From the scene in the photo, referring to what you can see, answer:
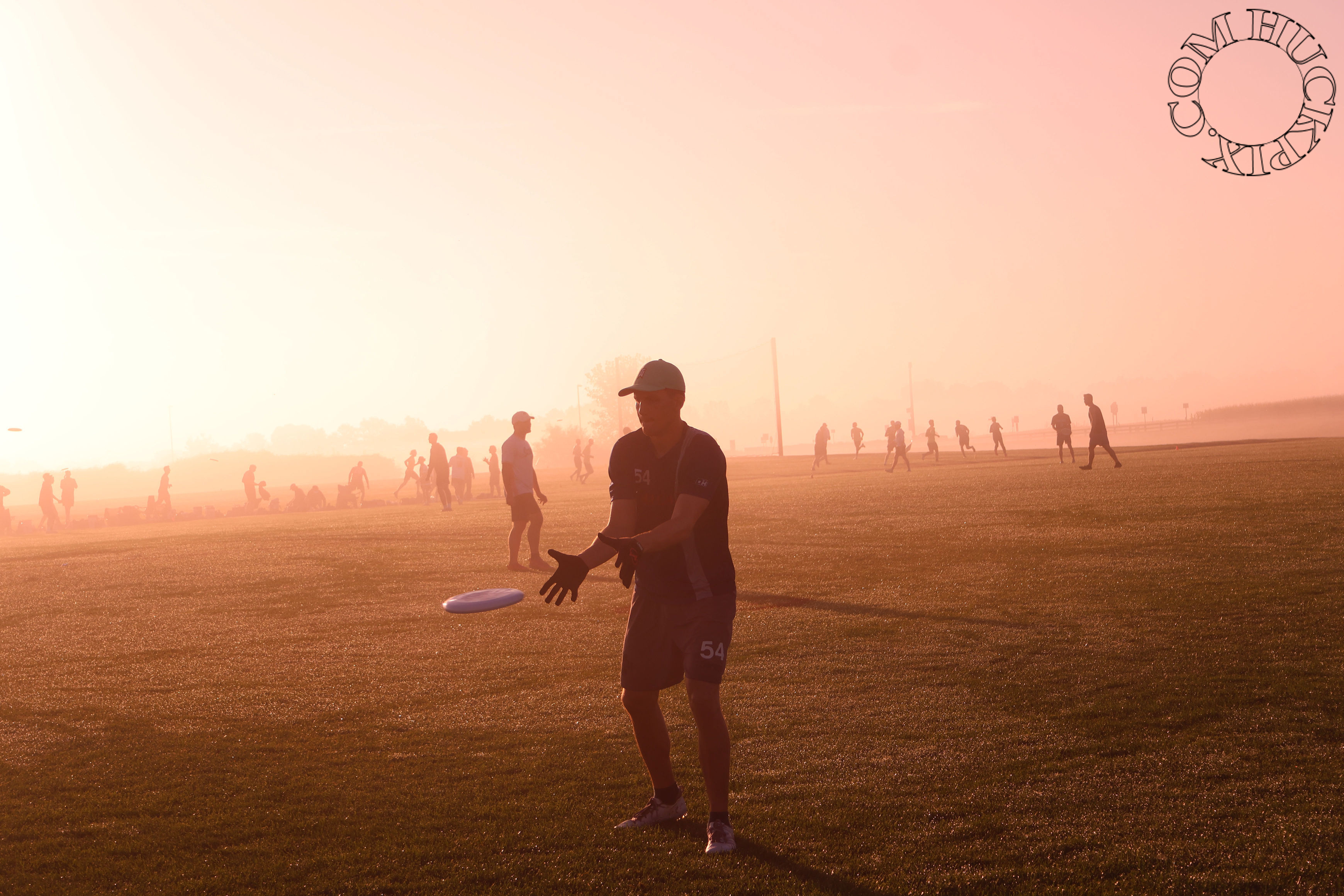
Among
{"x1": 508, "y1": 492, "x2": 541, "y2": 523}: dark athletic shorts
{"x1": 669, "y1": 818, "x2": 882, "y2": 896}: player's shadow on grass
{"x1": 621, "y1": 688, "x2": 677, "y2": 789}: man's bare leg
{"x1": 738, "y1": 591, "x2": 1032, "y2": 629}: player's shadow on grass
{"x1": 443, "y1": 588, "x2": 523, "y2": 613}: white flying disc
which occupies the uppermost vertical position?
{"x1": 508, "y1": 492, "x2": 541, "y2": 523}: dark athletic shorts

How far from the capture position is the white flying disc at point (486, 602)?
7004 millimetres

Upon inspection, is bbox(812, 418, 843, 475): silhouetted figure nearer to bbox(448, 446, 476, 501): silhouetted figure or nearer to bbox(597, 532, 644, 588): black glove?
bbox(448, 446, 476, 501): silhouetted figure

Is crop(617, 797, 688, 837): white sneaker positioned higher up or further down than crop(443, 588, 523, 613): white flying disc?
further down

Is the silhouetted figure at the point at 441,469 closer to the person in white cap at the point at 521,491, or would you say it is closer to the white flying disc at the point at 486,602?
the person in white cap at the point at 521,491

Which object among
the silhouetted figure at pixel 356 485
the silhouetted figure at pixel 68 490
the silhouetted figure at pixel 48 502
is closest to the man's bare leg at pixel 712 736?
the silhouetted figure at pixel 48 502

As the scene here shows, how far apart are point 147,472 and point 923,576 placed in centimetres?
14708

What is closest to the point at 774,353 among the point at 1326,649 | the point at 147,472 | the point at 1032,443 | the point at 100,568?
the point at 1032,443

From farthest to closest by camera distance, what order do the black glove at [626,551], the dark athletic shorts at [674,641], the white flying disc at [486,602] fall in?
the white flying disc at [486,602] → the dark athletic shorts at [674,641] → the black glove at [626,551]

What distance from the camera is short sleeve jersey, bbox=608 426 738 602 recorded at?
4.32 m

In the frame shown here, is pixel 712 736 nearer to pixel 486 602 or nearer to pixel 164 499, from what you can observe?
pixel 486 602

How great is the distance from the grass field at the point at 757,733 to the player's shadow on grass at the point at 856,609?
0.06 metres

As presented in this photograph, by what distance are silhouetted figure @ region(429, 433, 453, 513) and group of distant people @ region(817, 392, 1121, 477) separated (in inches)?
656

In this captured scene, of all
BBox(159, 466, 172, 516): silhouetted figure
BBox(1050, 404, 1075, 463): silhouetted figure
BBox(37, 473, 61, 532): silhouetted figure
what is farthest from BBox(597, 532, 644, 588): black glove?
BBox(159, 466, 172, 516): silhouetted figure

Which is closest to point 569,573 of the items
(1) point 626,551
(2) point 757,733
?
(1) point 626,551
